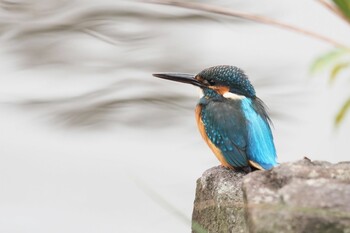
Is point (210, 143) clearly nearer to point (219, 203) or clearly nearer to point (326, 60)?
point (219, 203)

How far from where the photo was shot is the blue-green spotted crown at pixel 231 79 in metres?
4.01

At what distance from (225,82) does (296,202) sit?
6.38 ft

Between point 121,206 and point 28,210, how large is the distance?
520 millimetres

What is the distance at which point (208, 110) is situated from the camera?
3980 mm

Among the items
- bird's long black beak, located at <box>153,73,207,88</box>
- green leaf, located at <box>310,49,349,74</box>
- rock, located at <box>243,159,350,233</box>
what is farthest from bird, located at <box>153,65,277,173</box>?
green leaf, located at <box>310,49,349,74</box>

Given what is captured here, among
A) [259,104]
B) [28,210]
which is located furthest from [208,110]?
[28,210]

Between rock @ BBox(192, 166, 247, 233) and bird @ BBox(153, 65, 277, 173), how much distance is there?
0.26m

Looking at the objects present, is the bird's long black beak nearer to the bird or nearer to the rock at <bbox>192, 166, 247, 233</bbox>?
the bird

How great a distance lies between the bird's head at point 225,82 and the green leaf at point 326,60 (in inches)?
70.6

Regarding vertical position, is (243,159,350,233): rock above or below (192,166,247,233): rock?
above

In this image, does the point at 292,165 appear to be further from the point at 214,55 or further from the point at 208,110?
the point at 214,55

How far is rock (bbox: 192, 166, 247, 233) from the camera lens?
2.74m

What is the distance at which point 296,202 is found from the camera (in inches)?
83.9

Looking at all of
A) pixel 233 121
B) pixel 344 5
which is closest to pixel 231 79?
pixel 233 121
